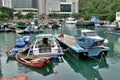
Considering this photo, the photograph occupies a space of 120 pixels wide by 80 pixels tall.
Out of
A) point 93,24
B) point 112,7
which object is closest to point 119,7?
point 112,7

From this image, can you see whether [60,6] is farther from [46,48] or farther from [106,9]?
[46,48]

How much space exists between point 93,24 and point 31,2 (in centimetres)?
10332

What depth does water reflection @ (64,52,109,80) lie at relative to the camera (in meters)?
20.6

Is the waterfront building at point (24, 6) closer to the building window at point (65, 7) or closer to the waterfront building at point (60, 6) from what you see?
the waterfront building at point (60, 6)

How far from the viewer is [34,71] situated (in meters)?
21.4

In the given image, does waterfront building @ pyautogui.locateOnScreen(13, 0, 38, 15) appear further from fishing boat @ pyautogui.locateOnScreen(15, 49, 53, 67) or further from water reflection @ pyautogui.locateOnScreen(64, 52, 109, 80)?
fishing boat @ pyautogui.locateOnScreen(15, 49, 53, 67)

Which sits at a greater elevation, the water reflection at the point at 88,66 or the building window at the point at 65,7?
the building window at the point at 65,7

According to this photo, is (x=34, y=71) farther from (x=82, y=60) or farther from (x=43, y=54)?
(x=82, y=60)

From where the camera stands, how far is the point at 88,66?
23422 mm

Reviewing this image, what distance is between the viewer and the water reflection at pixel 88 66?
20564mm

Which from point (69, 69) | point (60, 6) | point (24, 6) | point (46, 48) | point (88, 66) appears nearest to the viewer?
point (69, 69)

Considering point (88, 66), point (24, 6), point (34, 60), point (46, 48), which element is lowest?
point (88, 66)

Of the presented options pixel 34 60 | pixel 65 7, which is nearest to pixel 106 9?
pixel 65 7

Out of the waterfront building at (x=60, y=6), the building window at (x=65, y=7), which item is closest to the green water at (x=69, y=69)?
the waterfront building at (x=60, y=6)
